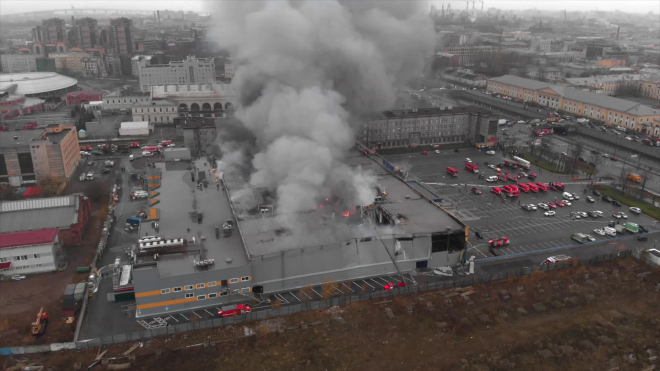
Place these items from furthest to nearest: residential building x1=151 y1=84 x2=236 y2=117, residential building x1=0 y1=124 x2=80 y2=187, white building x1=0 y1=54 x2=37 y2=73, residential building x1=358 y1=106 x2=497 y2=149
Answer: white building x1=0 y1=54 x2=37 y2=73, residential building x1=151 y1=84 x2=236 y2=117, residential building x1=358 y1=106 x2=497 y2=149, residential building x1=0 y1=124 x2=80 y2=187

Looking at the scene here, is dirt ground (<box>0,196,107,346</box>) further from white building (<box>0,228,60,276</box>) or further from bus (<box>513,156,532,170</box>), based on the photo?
bus (<box>513,156,532,170</box>)

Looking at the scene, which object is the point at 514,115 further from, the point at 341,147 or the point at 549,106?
the point at 341,147

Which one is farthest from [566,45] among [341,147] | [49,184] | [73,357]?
[73,357]

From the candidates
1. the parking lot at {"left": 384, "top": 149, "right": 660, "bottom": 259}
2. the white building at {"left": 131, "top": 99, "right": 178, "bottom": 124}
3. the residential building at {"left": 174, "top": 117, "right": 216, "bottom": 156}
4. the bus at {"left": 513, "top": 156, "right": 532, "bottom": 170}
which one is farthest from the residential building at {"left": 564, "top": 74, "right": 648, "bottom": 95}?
the white building at {"left": 131, "top": 99, "right": 178, "bottom": 124}

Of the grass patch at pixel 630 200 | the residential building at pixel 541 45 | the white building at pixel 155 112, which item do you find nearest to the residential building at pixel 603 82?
the grass patch at pixel 630 200

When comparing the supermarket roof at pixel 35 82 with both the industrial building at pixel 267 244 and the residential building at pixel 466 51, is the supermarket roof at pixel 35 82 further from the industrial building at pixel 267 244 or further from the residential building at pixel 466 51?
the residential building at pixel 466 51

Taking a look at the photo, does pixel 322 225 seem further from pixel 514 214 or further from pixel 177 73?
pixel 177 73
